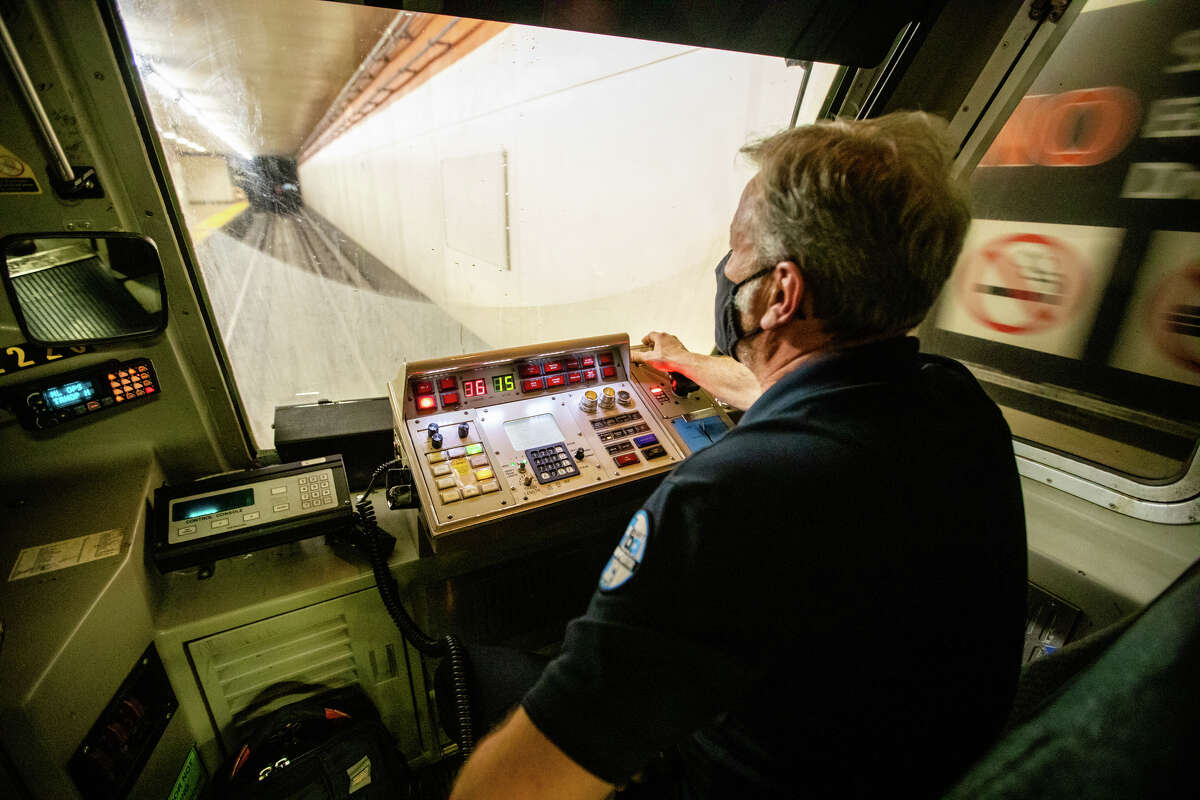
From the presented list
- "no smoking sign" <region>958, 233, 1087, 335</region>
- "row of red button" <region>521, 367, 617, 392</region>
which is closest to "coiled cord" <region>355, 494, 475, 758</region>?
"row of red button" <region>521, 367, 617, 392</region>

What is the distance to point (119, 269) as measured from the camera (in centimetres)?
131

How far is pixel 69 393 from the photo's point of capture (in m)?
1.29

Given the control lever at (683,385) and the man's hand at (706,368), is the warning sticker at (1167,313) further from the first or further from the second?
the control lever at (683,385)

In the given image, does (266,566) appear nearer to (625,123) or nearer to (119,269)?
(119,269)

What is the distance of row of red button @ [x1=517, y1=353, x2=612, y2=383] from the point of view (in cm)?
176

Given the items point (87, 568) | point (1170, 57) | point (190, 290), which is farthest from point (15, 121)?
point (1170, 57)

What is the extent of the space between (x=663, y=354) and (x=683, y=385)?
0.48 feet

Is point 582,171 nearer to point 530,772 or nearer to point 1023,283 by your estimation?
point 1023,283

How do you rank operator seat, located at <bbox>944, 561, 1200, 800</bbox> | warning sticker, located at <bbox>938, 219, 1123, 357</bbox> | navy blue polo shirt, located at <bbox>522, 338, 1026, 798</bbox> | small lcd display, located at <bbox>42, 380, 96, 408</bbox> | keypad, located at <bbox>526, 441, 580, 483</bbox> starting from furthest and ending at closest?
warning sticker, located at <bbox>938, 219, 1123, 357</bbox>
keypad, located at <bbox>526, 441, 580, 483</bbox>
small lcd display, located at <bbox>42, 380, 96, 408</bbox>
navy blue polo shirt, located at <bbox>522, 338, 1026, 798</bbox>
operator seat, located at <bbox>944, 561, 1200, 800</bbox>

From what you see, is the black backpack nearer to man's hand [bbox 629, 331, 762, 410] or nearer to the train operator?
the train operator

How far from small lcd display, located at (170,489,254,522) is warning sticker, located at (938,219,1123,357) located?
7.74 feet

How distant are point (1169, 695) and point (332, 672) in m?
1.85

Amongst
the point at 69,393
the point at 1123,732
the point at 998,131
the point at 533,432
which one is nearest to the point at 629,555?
the point at 1123,732

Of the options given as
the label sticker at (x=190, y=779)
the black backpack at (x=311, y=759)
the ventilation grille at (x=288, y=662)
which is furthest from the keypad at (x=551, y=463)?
the label sticker at (x=190, y=779)
